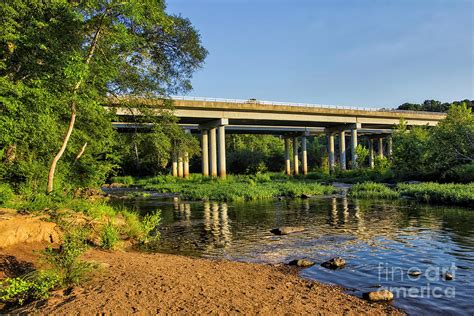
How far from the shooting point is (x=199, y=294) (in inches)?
269

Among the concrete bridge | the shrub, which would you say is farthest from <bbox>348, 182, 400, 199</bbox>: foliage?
the shrub

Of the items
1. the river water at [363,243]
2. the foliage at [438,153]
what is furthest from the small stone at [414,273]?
the foliage at [438,153]

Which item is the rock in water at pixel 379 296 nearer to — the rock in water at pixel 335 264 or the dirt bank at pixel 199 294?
the dirt bank at pixel 199 294

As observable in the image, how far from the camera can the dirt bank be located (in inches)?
242

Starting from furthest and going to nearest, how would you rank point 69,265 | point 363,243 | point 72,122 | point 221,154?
point 221,154, point 72,122, point 363,243, point 69,265

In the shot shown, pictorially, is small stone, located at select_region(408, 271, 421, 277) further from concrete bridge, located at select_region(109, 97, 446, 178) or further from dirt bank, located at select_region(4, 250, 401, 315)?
concrete bridge, located at select_region(109, 97, 446, 178)

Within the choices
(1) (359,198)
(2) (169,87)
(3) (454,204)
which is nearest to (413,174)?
(1) (359,198)

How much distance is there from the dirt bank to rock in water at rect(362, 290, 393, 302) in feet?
0.83

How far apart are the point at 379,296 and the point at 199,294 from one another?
11.5 ft

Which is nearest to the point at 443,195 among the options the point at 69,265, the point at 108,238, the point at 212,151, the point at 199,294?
the point at 108,238

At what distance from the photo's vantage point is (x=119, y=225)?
43.5 ft

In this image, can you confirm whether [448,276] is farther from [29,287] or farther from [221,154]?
[221,154]

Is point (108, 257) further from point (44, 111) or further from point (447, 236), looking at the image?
point (447, 236)

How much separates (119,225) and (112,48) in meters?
8.13
